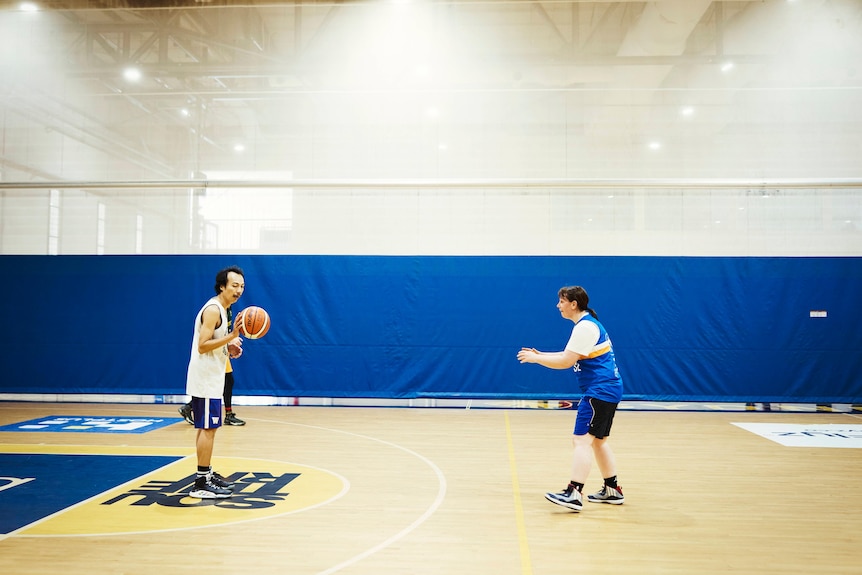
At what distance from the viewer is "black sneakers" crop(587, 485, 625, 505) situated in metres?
4.49

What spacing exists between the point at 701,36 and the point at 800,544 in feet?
29.7

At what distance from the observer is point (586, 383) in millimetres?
4355

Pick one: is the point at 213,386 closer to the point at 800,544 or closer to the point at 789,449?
the point at 800,544

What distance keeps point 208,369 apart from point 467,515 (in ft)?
6.93

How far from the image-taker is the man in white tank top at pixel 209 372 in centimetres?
426

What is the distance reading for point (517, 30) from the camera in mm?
10359

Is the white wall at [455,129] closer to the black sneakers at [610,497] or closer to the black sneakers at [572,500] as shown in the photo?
the black sneakers at [610,497]

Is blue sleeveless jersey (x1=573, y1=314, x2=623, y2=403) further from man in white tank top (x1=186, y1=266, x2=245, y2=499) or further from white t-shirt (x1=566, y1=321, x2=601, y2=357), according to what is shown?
man in white tank top (x1=186, y1=266, x2=245, y2=499)

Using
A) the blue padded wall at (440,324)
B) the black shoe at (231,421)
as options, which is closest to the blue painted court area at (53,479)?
the black shoe at (231,421)

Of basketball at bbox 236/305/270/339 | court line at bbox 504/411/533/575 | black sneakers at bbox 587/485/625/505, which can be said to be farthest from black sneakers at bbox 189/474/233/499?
black sneakers at bbox 587/485/625/505

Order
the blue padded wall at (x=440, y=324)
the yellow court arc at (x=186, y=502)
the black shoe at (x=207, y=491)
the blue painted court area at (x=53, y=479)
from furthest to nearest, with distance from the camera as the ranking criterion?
the blue padded wall at (x=440, y=324) < the black shoe at (x=207, y=491) < the blue painted court area at (x=53, y=479) < the yellow court arc at (x=186, y=502)

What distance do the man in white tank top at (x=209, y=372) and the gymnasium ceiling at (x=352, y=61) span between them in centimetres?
658

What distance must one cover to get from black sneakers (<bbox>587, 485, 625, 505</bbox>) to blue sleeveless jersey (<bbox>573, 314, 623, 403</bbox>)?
2.43 feet

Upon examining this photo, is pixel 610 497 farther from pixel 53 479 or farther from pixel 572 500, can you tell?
pixel 53 479
